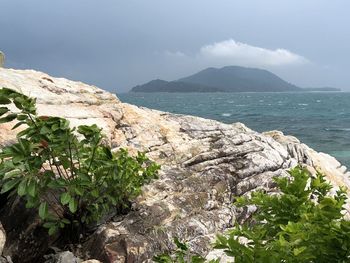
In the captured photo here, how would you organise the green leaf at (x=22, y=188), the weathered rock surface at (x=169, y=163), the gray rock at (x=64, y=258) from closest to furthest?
the green leaf at (x=22, y=188), the gray rock at (x=64, y=258), the weathered rock surface at (x=169, y=163)

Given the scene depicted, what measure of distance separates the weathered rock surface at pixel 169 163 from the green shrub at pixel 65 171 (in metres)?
0.55

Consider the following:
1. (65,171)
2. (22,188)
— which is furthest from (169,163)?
(22,188)

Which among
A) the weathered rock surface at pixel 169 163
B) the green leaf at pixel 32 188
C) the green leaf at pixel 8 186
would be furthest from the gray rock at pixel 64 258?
the green leaf at pixel 8 186

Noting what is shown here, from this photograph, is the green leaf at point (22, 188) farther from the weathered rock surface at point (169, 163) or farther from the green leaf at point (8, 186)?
the weathered rock surface at point (169, 163)

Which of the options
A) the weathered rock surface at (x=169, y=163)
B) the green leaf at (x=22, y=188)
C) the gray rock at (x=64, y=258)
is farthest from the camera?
the weathered rock surface at (x=169, y=163)

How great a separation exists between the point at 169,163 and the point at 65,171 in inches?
145

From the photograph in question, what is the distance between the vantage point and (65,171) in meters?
7.38

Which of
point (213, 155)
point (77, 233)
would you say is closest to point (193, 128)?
point (213, 155)

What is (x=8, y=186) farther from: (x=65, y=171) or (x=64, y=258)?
(x=64, y=258)

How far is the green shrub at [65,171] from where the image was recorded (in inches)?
269

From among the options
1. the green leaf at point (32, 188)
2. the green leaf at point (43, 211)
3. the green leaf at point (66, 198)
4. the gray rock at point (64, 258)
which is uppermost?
the green leaf at point (32, 188)

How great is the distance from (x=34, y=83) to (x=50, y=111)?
2294 mm

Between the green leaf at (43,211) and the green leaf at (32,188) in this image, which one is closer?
the green leaf at (32,188)

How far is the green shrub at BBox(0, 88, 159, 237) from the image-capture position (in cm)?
684
